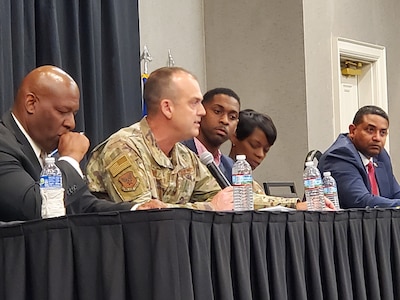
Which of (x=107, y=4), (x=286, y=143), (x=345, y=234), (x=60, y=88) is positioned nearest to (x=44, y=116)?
(x=60, y=88)

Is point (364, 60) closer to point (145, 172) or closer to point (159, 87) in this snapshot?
point (159, 87)

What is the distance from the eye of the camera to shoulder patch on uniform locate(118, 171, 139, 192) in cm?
258

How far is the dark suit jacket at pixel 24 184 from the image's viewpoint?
7.35ft

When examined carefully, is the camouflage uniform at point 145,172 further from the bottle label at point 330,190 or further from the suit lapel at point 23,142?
the bottle label at point 330,190

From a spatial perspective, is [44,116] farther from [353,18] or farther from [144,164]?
[353,18]

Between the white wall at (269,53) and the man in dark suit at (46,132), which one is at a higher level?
the white wall at (269,53)

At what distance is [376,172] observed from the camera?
14.1ft

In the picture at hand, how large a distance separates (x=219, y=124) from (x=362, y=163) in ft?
3.29

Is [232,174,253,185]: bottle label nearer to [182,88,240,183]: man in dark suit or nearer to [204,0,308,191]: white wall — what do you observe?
[182,88,240,183]: man in dark suit

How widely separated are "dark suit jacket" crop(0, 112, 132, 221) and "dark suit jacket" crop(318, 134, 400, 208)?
177 centimetres

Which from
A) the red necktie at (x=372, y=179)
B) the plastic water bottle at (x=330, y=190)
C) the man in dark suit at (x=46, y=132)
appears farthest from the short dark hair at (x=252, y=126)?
the man in dark suit at (x=46, y=132)

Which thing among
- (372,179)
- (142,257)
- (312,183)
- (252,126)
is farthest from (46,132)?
(372,179)

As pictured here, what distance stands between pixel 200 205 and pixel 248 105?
2.77 metres

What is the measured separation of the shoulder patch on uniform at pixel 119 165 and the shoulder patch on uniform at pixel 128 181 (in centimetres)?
2
